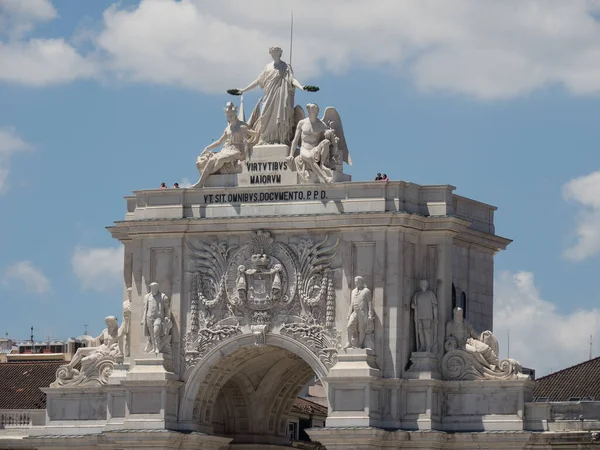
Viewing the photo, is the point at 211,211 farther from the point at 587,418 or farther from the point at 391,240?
the point at 587,418

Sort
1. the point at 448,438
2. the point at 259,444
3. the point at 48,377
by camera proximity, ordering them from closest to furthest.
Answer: the point at 448,438 → the point at 259,444 → the point at 48,377

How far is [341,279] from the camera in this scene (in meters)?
73.6

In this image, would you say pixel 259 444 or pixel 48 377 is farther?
pixel 48 377

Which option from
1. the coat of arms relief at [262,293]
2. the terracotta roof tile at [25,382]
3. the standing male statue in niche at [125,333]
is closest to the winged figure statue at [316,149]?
the coat of arms relief at [262,293]

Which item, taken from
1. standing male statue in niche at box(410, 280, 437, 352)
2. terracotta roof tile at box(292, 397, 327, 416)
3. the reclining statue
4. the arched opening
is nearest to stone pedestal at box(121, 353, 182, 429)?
the arched opening

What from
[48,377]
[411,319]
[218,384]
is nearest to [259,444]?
[218,384]

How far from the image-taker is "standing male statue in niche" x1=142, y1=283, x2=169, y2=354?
247 feet

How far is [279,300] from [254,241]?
2.11 meters

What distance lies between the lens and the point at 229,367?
76.1 metres

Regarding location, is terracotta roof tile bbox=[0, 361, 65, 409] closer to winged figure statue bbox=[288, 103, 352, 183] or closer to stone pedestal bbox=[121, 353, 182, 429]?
stone pedestal bbox=[121, 353, 182, 429]

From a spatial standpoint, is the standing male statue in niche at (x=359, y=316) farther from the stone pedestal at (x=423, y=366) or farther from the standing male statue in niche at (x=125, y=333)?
the standing male statue in niche at (x=125, y=333)

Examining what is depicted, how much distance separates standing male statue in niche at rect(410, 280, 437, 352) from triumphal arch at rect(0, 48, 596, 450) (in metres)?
0.06

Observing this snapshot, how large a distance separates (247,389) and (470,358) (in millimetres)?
9998

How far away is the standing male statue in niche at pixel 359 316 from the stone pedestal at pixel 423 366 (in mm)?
1697
